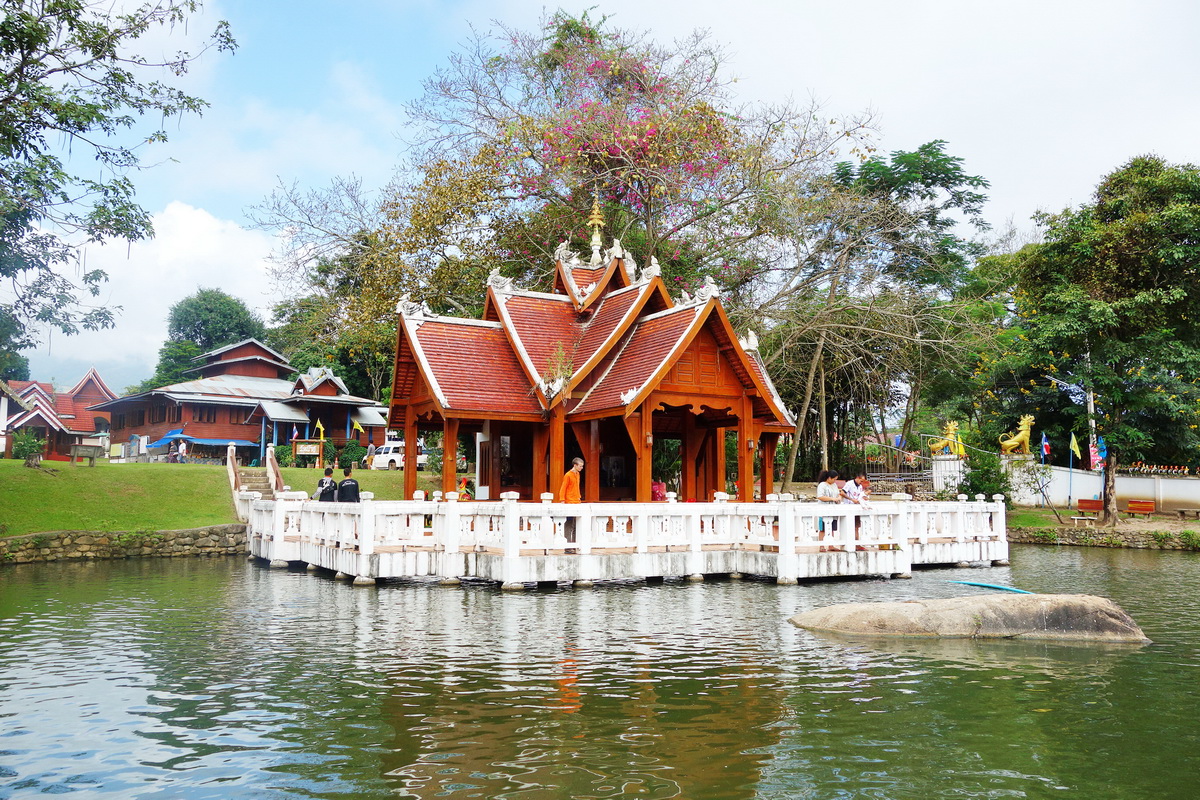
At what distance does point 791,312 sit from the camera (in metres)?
31.1

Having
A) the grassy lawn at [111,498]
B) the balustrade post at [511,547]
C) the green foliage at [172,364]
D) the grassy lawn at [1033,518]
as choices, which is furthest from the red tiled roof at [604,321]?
the green foliage at [172,364]

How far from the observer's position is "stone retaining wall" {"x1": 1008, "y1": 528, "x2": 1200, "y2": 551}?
2938cm

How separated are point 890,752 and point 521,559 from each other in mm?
10289

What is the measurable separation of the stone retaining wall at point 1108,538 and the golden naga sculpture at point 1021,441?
636cm

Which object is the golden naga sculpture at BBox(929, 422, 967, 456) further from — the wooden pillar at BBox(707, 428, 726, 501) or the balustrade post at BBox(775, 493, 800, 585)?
the balustrade post at BBox(775, 493, 800, 585)

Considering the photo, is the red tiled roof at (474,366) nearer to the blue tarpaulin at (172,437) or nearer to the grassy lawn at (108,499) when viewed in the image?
the grassy lawn at (108,499)

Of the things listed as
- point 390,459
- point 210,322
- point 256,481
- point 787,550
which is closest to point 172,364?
point 210,322

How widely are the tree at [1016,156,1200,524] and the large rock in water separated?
902 inches

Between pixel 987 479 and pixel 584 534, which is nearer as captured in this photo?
pixel 584 534

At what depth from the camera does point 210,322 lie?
77500 mm

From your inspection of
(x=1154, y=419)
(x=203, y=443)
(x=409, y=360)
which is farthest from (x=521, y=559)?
(x=203, y=443)

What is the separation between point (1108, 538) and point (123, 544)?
97.4 ft

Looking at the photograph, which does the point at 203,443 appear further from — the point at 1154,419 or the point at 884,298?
the point at 1154,419

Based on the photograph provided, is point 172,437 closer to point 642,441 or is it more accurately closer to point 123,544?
point 123,544
